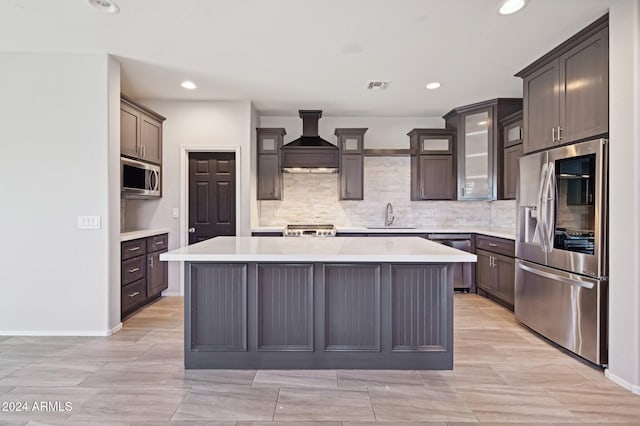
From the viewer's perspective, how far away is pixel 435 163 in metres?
5.30

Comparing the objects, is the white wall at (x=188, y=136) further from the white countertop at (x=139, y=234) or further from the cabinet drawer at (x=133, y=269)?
the cabinet drawer at (x=133, y=269)

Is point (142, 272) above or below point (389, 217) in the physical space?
below

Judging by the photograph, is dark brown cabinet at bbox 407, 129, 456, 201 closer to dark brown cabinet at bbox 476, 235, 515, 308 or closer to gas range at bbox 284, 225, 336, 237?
dark brown cabinet at bbox 476, 235, 515, 308

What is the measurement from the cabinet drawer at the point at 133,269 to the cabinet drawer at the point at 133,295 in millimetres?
61

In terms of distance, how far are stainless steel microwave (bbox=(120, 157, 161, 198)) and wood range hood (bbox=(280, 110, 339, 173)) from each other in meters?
1.72

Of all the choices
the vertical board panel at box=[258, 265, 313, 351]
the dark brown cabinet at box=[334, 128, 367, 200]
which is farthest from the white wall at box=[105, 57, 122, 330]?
the dark brown cabinet at box=[334, 128, 367, 200]

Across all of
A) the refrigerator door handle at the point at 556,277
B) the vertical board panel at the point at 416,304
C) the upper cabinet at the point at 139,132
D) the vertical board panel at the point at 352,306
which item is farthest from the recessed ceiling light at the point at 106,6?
the refrigerator door handle at the point at 556,277

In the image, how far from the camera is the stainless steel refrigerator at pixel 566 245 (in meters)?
2.57

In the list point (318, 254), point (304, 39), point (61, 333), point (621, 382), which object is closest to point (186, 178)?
point (61, 333)

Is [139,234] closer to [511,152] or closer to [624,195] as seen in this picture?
[624,195]

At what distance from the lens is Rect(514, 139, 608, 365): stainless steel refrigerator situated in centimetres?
257

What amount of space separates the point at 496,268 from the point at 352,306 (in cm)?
262

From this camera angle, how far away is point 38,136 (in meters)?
3.28

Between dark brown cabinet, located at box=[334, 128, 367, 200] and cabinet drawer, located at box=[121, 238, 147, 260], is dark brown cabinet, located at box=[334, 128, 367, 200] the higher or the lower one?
the higher one
